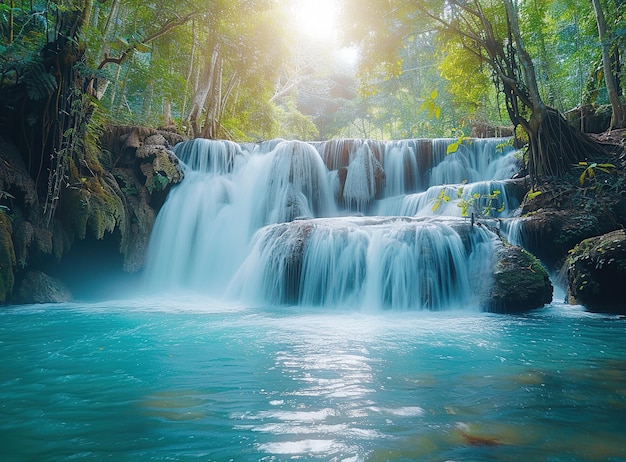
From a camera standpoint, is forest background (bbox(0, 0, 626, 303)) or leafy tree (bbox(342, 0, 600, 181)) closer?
forest background (bbox(0, 0, 626, 303))

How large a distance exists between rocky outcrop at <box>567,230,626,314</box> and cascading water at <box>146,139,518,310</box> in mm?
1397

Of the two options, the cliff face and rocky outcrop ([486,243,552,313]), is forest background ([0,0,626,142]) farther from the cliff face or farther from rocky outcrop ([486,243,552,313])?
rocky outcrop ([486,243,552,313])

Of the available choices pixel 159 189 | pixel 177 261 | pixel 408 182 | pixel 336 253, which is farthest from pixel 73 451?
pixel 408 182

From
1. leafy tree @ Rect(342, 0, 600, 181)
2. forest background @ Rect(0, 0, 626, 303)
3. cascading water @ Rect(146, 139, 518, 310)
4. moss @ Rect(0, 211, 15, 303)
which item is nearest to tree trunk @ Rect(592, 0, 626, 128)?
forest background @ Rect(0, 0, 626, 303)

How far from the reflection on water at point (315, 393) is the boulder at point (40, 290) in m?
3.02

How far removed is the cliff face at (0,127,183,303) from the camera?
6.89 metres

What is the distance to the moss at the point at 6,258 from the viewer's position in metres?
6.49

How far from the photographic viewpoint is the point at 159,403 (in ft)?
7.54

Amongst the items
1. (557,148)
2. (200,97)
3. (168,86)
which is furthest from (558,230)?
(168,86)

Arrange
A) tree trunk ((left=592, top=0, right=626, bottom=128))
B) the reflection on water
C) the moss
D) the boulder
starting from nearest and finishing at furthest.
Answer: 1. the reflection on water
2. the moss
3. the boulder
4. tree trunk ((left=592, top=0, right=626, bottom=128))

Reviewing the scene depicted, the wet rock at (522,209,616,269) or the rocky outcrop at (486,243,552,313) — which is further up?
the wet rock at (522,209,616,269)

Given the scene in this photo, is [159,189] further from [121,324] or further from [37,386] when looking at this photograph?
[37,386]

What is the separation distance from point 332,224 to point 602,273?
4.78m

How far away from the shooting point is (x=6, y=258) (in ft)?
21.5
